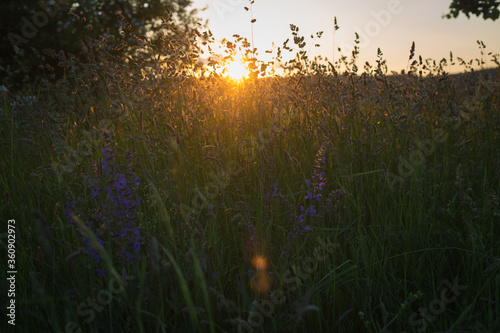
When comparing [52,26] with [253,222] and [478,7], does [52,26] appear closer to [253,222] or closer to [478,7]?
[253,222]

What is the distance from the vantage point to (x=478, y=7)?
14.0 meters

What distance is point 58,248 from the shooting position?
6.27 ft

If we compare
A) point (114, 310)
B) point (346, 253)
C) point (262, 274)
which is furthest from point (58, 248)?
point (346, 253)

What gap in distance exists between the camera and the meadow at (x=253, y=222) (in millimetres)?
1418

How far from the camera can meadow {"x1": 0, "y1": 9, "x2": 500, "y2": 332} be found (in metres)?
1.42

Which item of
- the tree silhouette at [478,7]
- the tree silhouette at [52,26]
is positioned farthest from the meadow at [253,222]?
the tree silhouette at [478,7]

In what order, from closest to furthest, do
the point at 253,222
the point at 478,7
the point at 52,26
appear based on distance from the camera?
the point at 253,222 < the point at 52,26 < the point at 478,7

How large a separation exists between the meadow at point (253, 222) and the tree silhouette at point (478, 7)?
42.4ft

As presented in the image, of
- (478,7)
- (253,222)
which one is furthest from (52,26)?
(478,7)

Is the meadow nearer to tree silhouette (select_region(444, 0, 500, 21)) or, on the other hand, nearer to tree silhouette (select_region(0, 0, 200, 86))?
tree silhouette (select_region(0, 0, 200, 86))

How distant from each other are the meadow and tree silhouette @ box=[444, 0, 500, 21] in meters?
12.9

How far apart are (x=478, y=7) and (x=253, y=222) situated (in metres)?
16.2

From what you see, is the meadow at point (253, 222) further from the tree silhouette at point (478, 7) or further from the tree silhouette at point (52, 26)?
the tree silhouette at point (478, 7)

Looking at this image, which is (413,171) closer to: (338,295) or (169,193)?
(338,295)
